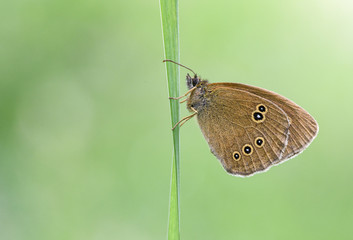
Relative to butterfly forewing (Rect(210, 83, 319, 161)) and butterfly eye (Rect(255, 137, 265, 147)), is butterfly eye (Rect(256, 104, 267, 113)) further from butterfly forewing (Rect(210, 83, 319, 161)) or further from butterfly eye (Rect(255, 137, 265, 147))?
butterfly eye (Rect(255, 137, 265, 147))

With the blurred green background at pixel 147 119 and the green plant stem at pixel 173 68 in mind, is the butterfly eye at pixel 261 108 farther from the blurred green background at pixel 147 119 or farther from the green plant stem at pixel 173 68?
the blurred green background at pixel 147 119

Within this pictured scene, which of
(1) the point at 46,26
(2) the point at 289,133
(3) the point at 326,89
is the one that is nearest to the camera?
(2) the point at 289,133

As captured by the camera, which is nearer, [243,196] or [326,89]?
[243,196]

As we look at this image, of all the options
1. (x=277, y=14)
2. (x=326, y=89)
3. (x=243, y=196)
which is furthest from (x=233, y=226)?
(x=277, y=14)

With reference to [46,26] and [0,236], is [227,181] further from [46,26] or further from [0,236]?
[46,26]

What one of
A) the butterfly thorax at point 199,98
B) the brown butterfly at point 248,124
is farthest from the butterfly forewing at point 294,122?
the butterfly thorax at point 199,98

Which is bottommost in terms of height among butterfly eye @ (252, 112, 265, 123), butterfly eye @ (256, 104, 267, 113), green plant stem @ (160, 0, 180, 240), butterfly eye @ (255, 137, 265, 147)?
green plant stem @ (160, 0, 180, 240)

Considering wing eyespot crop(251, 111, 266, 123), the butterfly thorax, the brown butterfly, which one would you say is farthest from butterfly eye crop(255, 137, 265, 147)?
the butterfly thorax
